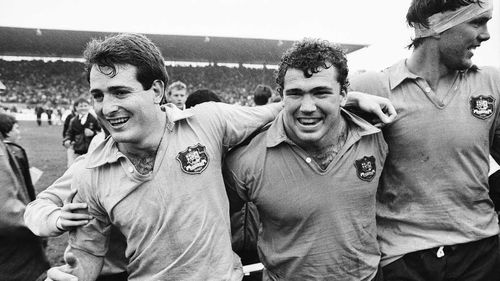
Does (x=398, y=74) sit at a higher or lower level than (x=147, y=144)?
higher

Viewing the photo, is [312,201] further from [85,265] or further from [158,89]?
[85,265]

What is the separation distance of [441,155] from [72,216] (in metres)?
1.97

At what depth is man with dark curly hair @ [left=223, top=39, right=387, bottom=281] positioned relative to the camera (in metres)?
2.23

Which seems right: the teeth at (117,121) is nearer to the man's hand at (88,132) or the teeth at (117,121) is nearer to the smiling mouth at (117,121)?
the smiling mouth at (117,121)

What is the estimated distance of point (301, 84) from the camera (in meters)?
2.21

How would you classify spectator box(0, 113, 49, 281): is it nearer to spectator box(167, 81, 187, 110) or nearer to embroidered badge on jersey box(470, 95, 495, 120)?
embroidered badge on jersey box(470, 95, 495, 120)

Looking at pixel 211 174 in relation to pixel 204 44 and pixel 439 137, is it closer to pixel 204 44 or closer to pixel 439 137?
pixel 439 137

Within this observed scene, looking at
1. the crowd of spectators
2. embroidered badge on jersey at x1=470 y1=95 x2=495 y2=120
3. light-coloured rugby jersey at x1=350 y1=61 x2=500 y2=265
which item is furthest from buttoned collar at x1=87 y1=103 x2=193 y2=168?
the crowd of spectators

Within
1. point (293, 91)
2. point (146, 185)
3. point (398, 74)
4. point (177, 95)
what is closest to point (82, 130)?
point (177, 95)

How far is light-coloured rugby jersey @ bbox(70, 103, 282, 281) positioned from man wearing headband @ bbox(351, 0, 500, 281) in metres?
0.99

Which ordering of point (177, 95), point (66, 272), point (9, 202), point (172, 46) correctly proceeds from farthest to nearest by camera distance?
1. point (172, 46)
2. point (177, 95)
3. point (9, 202)
4. point (66, 272)

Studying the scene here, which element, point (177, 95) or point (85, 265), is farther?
point (177, 95)

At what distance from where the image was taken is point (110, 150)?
7.47 ft

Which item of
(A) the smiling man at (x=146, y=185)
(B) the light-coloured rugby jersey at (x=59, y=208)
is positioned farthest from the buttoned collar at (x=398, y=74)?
(B) the light-coloured rugby jersey at (x=59, y=208)
